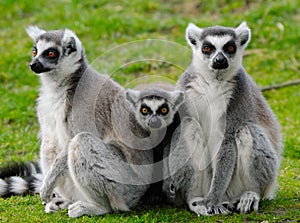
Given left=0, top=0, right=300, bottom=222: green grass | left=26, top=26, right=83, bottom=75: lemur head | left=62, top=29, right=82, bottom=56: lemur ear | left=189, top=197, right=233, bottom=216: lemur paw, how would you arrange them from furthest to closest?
left=0, top=0, right=300, bottom=222: green grass, left=62, top=29, right=82, bottom=56: lemur ear, left=26, top=26, right=83, bottom=75: lemur head, left=189, top=197, right=233, bottom=216: lemur paw

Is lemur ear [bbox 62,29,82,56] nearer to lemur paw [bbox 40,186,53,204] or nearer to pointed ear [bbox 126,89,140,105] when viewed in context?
pointed ear [bbox 126,89,140,105]

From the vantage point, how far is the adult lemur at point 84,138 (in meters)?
6.13

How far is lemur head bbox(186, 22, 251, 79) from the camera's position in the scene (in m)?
6.29

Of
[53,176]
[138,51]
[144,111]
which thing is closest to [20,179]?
[53,176]

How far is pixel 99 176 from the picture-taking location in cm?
608

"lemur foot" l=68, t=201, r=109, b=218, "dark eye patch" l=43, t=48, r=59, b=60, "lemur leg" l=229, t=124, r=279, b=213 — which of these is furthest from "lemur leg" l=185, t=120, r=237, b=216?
"dark eye patch" l=43, t=48, r=59, b=60

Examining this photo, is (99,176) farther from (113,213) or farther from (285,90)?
(285,90)

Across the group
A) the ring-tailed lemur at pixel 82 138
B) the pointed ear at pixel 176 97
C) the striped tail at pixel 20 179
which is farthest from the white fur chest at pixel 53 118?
the pointed ear at pixel 176 97

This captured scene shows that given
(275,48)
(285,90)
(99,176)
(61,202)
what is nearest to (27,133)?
(61,202)

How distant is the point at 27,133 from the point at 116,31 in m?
4.56

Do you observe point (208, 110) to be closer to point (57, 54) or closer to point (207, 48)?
point (207, 48)

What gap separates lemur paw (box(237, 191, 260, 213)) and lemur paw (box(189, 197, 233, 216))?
0.12 meters

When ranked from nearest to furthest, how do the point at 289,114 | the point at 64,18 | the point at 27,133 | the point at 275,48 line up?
the point at 27,133 → the point at 289,114 → the point at 275,48 → the point at 64,18

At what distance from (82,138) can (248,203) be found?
1.89 m
